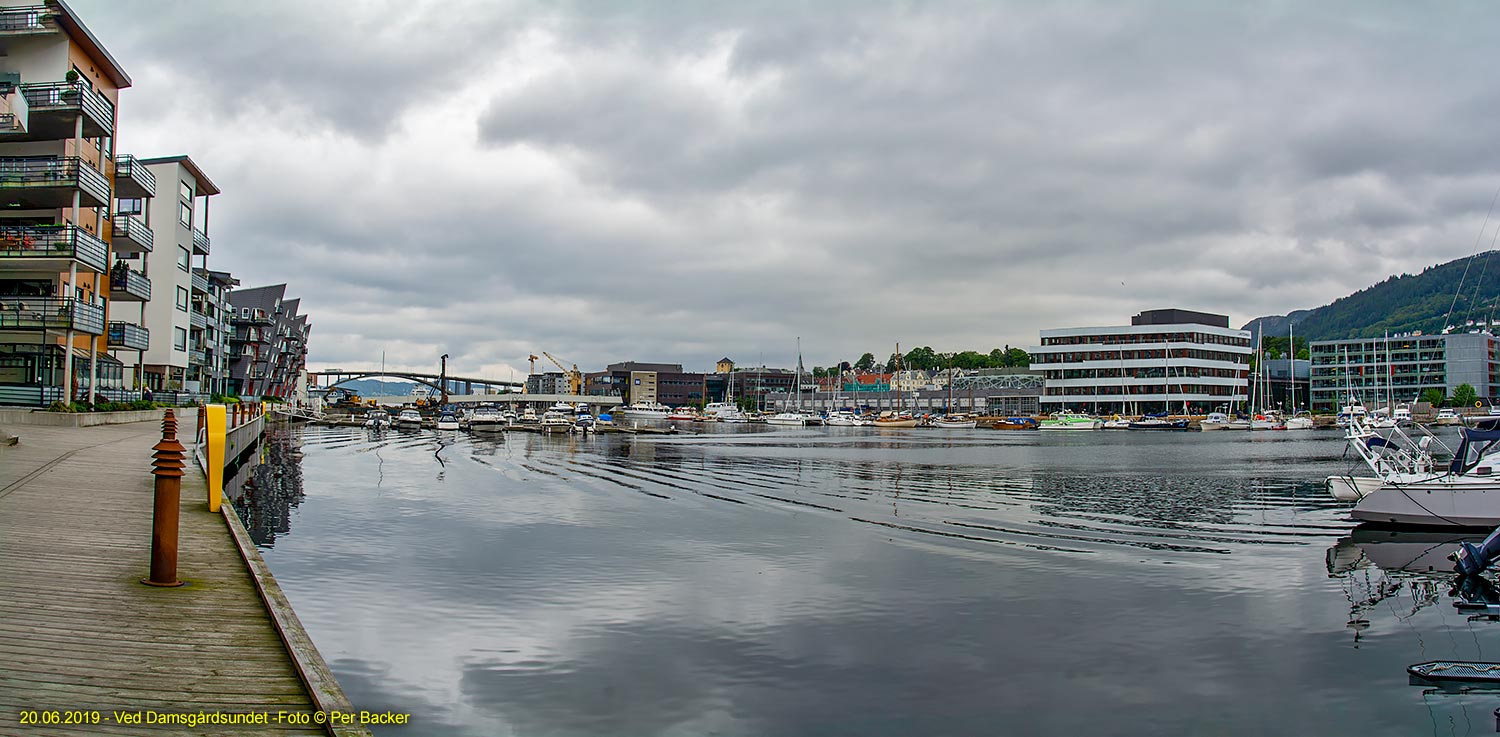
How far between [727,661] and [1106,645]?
6.20 m

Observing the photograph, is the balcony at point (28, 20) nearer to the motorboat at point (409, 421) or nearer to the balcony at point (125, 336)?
the balcony at point (125, 336)

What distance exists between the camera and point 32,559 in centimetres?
1273

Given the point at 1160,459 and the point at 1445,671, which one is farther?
the point at 1160,459

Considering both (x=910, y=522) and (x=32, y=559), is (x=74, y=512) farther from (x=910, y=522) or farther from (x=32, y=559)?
(x=910, y=522)

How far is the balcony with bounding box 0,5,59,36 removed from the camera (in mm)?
46750

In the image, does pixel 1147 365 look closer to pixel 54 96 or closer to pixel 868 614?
pixel 54 96

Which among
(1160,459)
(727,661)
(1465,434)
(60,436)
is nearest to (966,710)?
(727,661)

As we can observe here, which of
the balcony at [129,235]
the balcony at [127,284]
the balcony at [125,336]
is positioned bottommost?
the balcony at [125,336]

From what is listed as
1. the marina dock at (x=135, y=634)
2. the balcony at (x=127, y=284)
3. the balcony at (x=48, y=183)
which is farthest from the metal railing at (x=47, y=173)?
the marina dock at (x=135, y=634)

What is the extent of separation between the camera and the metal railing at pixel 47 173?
4653 centimetres

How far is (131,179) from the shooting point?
54.2 m

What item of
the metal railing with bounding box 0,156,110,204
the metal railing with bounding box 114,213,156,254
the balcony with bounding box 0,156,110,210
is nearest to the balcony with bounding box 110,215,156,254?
the metal railing with bounding box 114,213,156,254

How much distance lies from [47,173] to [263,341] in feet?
347

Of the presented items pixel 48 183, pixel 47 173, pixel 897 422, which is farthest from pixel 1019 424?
pixel 47 173
